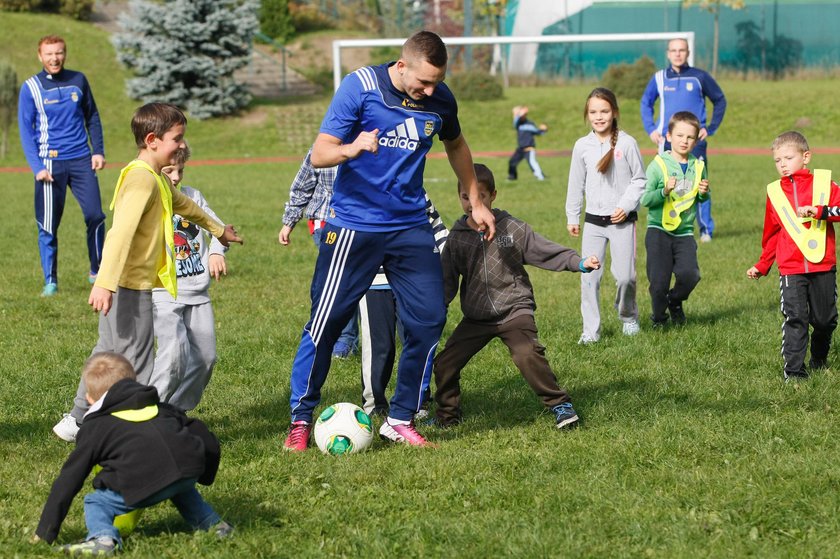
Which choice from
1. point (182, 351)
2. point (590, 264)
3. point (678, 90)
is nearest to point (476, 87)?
point (678, 90)

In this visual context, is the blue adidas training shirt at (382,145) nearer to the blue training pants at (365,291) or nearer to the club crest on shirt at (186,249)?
the blue training pants at (365,291)

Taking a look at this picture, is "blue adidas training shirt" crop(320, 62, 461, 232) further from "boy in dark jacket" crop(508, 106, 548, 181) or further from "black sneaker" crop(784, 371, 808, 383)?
"boy in dark jacket" crop(508, 106, 548, 181)

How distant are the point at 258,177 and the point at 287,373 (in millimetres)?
18887

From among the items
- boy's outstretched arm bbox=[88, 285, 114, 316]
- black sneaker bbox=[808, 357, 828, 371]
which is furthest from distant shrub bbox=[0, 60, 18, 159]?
boy's outstretched arm bbox=[88, 285, 114, 316]

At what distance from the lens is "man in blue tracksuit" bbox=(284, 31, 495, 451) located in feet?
18.9

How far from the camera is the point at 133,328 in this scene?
18.6 ft

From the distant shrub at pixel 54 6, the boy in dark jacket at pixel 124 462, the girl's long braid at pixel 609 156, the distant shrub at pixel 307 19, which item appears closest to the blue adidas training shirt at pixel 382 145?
the boy in dark jacket at pixel 124 462

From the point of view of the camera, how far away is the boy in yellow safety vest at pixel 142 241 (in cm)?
556

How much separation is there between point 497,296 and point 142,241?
216 centimetres

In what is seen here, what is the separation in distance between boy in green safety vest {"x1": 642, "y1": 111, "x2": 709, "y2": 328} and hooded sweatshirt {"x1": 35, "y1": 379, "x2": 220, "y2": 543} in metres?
5.45

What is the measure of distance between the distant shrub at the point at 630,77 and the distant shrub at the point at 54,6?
23.1 m

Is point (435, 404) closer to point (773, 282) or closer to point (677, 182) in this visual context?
point (677, 182)

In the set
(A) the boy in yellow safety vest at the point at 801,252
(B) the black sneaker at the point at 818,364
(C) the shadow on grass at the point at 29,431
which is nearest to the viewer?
(C) the shadow on grass at the point at 29,431

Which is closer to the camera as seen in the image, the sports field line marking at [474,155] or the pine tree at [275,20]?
the sports field line marking at [474,155]
